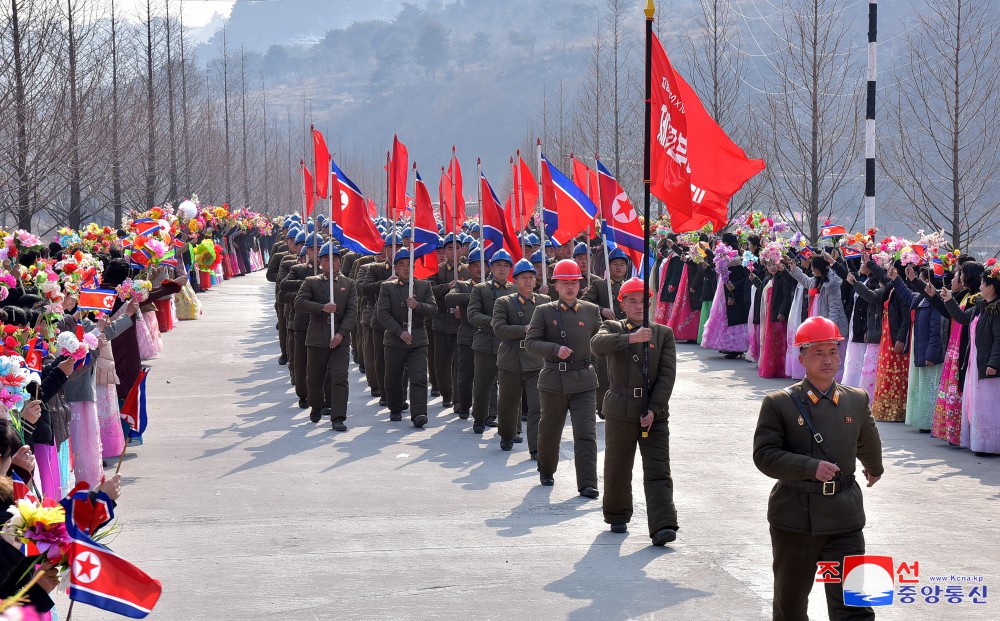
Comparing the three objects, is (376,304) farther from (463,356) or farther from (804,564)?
(804,564)

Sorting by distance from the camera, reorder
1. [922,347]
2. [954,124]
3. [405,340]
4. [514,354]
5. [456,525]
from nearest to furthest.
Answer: [456,525]
[514,354]
[922,347]
[405,340]
[954,124]

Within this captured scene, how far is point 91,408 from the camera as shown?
1061 cm

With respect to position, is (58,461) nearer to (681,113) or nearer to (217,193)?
(681,113)

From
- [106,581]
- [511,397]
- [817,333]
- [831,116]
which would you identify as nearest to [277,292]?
[511,397]

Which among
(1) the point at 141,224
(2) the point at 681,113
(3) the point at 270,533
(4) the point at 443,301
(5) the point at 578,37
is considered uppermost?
(5) the point at 578,37

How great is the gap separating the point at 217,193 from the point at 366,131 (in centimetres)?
9804

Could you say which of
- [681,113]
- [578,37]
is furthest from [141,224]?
[578,37]

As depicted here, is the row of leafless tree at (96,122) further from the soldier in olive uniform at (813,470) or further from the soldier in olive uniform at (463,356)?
the soldier in olive uniform at (813,470)

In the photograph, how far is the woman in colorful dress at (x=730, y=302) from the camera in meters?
19.8

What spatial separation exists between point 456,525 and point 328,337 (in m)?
5.17

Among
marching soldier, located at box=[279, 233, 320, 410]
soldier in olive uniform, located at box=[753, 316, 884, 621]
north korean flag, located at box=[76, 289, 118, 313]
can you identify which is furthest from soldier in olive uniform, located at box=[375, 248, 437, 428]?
soldier in olive uniform, located at box=[753, 316, 884, 621]

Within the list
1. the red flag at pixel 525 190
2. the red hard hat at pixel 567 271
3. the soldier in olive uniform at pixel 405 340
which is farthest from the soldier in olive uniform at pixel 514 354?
the red flag at pixel 525 190

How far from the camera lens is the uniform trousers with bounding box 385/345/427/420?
1400 cm

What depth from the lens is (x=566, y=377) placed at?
1059 centimetres
